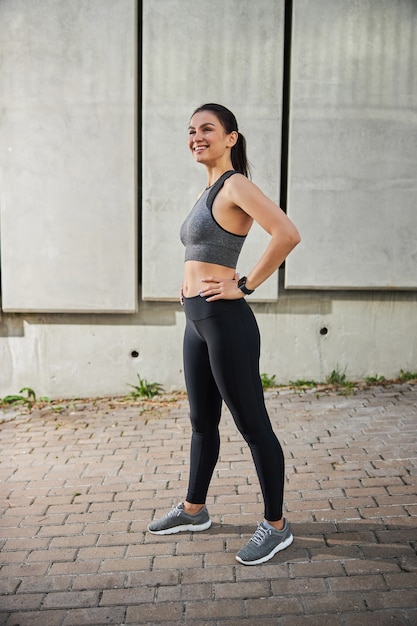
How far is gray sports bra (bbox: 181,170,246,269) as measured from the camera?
9.57ft

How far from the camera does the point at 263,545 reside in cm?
304

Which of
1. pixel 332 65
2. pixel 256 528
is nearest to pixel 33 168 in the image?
pixel 332 65

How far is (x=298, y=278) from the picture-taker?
6.17m

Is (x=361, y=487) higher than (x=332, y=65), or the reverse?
(x=332, y=65)

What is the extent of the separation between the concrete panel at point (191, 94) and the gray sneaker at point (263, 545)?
11.0 feet

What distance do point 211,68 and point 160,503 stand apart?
418 cm

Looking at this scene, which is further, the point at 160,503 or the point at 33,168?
the point at 33,168

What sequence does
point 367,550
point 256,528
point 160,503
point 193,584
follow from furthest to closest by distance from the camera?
point 160,503
point 256,528
point 367,550
point 193,584

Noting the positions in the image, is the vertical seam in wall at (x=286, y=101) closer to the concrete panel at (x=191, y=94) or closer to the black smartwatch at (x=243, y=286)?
the concrete panel at (x=191, y=94)

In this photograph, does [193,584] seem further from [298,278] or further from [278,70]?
[278,70]

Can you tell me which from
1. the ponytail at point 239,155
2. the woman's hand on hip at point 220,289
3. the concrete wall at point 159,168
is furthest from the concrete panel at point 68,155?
the woman's hand on hip at point 220,289

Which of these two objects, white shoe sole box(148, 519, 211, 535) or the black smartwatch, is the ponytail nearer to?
the black smartwatch

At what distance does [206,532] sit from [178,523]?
16 centimetres

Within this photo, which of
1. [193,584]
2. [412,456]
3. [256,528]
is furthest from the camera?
[412,456]
